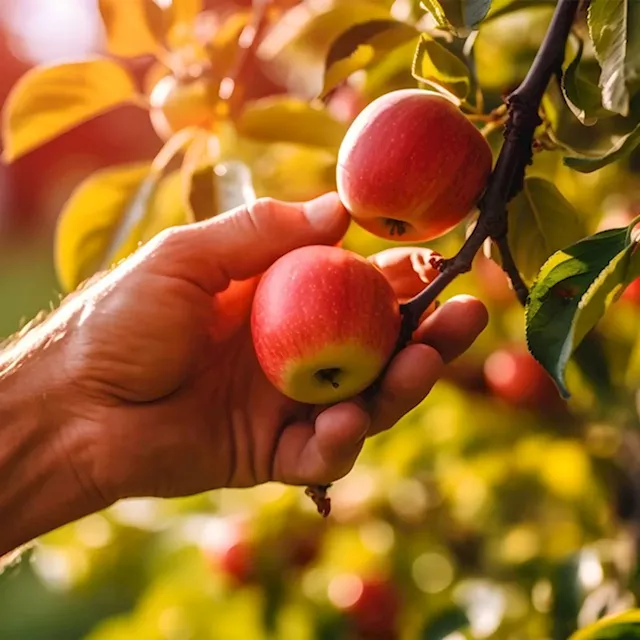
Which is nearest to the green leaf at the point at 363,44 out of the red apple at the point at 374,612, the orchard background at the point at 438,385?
the orchard background at the point at 438,385

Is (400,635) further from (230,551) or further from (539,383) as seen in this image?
(539,383)

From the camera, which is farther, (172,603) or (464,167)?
(172,603)

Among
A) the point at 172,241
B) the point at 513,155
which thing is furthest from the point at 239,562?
the point at 513,155

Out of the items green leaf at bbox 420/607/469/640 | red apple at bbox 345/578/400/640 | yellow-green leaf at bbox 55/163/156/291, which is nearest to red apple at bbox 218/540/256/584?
red apple at bbox 345/578/400/640

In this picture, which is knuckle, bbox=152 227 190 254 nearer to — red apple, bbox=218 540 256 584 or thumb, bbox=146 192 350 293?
thumb, bbox=146 192 350 293

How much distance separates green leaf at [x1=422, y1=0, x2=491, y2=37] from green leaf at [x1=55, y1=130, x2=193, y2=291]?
1.67 ft

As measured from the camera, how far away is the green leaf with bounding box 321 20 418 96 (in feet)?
3.22

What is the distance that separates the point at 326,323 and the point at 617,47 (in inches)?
13.0

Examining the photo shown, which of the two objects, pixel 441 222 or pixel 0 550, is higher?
pixel 441 222

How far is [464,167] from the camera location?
2.76 feet

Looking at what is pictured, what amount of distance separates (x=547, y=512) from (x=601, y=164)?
1055 mm

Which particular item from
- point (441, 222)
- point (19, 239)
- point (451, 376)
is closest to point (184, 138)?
point (441, 222)

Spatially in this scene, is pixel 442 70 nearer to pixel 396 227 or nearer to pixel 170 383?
pixel 396 227

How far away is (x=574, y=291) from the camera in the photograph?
2.39ft
